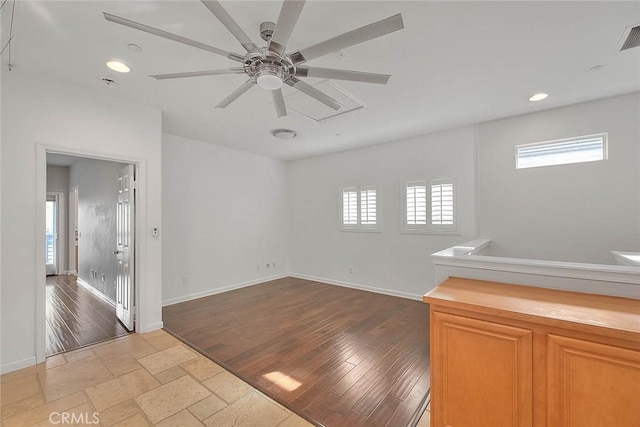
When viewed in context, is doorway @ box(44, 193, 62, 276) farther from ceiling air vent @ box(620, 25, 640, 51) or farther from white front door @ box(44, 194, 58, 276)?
ceiling air vent @ box(620, 25, 640, 51)

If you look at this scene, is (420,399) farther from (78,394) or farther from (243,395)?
(78,394)

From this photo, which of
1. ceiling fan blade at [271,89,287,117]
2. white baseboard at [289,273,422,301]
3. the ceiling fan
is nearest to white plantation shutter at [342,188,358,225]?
white baseboard at [289,273,422,301]

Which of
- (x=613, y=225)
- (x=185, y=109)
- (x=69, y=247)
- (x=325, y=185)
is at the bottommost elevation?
(x=69, y=247)

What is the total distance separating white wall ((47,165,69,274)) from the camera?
666 cm

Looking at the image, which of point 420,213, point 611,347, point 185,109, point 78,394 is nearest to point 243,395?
point 78,394

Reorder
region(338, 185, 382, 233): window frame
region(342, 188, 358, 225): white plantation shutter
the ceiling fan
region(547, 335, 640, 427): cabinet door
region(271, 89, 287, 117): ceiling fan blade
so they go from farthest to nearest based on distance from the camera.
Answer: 1. region(342, 188, 358, 225): white plantation shutter
2. region(338, 185, 382, 233): window frame
3. region(271, 89, 287, 117): ceiling fan blade
4. the ceiling fan
5. region(547, 335, 640, 427): cabinet door

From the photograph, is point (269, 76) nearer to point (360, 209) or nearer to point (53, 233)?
point (360, 209)

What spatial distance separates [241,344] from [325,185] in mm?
3777

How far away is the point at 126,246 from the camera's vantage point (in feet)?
11.2

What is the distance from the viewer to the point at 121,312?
3.59m

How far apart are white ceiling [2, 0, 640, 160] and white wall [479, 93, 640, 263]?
1.00ft

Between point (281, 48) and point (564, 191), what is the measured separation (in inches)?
157

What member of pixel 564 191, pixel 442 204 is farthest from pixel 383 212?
pixel 564 191

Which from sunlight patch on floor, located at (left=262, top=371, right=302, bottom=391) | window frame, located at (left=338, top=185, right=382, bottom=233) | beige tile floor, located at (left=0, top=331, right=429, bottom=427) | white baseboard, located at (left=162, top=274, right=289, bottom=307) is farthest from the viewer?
window frame, located at (left=338, top=185, right=382, bottom=233)
